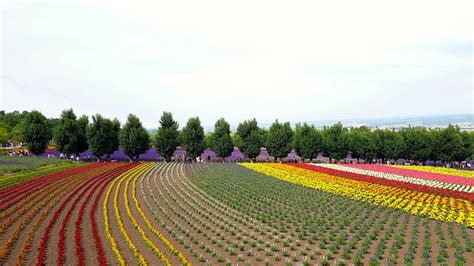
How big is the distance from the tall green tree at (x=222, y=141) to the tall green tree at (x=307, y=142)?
48.1 feet

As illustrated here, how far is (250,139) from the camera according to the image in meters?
86.6

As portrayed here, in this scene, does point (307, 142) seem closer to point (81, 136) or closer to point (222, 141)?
point (222, 141)

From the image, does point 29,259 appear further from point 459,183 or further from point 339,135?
point 339,135

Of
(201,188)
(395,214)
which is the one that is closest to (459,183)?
(395,214)

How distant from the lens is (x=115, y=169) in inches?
2163

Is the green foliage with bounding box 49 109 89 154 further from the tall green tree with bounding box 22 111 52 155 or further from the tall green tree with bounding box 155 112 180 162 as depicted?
the tall green tree with bounding box 155 112 180 162

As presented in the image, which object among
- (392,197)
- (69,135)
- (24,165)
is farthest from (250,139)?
(392,197)

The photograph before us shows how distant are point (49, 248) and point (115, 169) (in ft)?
118

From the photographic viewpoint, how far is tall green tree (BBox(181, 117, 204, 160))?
82.5m

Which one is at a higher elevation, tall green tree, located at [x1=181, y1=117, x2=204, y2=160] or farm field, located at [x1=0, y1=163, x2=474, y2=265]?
tall green tree, located at [x1=181, y1=117, x2=204, y2=160]

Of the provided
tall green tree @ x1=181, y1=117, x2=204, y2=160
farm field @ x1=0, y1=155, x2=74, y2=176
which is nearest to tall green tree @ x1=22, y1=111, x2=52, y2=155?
farm field @ x1=0, y1=155, x2=74, y2=176

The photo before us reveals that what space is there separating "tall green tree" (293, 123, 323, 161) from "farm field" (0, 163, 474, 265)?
3967 cm

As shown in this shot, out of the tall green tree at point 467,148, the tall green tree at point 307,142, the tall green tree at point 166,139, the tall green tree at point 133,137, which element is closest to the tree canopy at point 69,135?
the tall green tree at point 133,137

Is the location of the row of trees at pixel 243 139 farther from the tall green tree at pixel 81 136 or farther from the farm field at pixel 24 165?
the farm field at pixel 24 165
